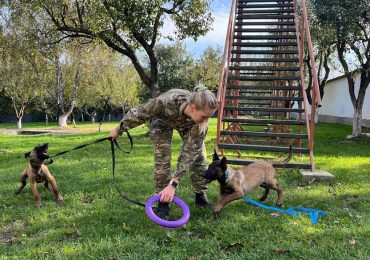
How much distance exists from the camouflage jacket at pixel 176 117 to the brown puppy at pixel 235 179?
20.8 inches

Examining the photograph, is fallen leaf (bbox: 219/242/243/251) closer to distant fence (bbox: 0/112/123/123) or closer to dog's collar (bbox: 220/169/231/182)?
dog's collar (bbox: 220/169/231/182)

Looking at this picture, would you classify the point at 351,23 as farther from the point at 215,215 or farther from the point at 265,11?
the point at 215,215

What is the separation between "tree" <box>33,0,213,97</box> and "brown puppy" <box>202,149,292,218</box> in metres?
8.92

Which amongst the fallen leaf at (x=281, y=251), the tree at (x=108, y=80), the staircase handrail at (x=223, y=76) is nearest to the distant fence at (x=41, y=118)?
the tree at (x=108, y=80)

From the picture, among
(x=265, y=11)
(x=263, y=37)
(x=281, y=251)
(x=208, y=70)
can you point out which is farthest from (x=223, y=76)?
(x=208, y=70)

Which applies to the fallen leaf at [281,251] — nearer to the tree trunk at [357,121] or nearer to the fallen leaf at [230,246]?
the fallen leaf at [230,246]

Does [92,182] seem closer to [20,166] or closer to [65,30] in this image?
[20,166]

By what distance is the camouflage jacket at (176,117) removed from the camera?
4.20m

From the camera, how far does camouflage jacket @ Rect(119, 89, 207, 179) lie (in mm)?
4199

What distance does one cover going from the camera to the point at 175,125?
14.9 feet

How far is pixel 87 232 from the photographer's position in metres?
4.36

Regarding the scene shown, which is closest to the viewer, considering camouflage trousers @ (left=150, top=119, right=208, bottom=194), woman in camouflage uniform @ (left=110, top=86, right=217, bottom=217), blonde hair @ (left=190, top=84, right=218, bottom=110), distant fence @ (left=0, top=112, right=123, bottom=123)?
blonde hair @ (left=190, top=84, right=218, bottom=110)

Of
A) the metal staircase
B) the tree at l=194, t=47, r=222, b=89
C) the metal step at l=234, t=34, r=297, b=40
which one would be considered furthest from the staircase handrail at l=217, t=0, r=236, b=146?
the tree at l=194, t=47, r=222, b=89

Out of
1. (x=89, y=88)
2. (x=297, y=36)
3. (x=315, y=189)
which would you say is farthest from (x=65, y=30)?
(x=89, y=88)
